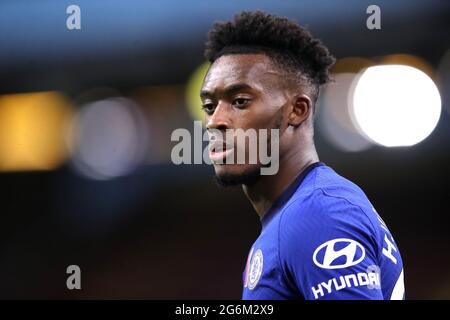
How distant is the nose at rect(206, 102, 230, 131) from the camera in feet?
10.5

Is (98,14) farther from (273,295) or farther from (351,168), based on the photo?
(273,295)

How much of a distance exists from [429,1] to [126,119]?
15.0 feet

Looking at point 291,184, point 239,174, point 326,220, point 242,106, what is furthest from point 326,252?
point 242,106

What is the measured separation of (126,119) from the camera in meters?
9.99

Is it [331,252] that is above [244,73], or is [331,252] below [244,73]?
below

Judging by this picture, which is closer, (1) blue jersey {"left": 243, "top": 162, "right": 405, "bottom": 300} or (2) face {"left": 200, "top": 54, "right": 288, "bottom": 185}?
(1) blue jersey {"left": 243, "top": 162, "right": 405, "bottom": 300}

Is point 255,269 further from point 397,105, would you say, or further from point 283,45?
point 397,105

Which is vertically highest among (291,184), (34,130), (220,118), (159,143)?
(34,130)

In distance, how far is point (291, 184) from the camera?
3184 mm

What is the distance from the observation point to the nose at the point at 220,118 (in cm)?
319

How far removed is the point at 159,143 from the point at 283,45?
6.48 meters

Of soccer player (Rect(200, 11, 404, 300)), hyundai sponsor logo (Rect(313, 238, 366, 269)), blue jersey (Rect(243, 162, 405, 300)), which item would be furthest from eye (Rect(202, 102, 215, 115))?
hyundai sponsor logo (Rect(313, 238, 366, 269))

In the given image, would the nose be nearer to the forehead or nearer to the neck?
the forehead

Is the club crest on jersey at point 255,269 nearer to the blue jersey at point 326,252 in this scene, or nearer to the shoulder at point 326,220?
the blue jersey at point 326,252
